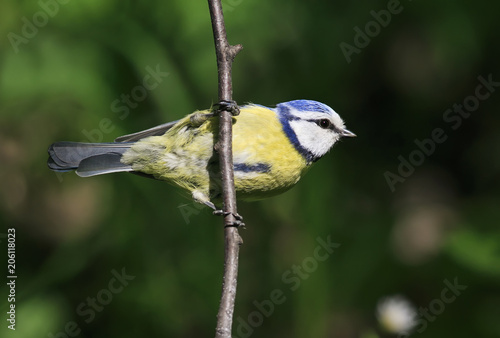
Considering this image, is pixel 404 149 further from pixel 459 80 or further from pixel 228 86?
pixel 228 86

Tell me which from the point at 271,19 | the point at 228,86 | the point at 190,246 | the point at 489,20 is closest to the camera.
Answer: the point at 228,86

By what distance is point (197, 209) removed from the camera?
3.34 metres

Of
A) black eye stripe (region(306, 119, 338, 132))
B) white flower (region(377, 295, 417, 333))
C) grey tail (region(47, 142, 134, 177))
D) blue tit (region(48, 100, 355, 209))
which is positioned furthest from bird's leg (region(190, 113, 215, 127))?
white flower (region(377, 295, 417, 333))

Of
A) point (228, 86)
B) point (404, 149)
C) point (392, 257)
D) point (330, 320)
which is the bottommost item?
point (330, 320)

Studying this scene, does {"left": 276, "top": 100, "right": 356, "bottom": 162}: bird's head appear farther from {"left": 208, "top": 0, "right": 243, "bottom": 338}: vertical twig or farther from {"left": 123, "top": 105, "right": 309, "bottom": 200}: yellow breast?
{"left": 208, "top": 0, "right": 243, "bottom": 338}: vertical twig

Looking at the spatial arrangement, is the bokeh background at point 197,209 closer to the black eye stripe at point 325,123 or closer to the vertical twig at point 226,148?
the black eye stripe at point 325,123

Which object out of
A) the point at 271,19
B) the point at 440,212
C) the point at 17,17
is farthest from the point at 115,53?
the point at 440,212

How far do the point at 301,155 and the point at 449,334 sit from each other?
142cm

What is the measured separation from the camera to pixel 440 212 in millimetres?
4504

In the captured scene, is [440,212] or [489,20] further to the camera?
[440,212]

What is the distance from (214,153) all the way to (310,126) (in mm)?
512

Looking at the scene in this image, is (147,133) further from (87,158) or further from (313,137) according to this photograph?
(313,137)

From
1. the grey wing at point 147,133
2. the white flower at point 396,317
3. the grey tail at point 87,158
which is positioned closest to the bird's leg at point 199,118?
the grey wing at point 147,133

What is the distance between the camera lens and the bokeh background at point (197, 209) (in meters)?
3.28
